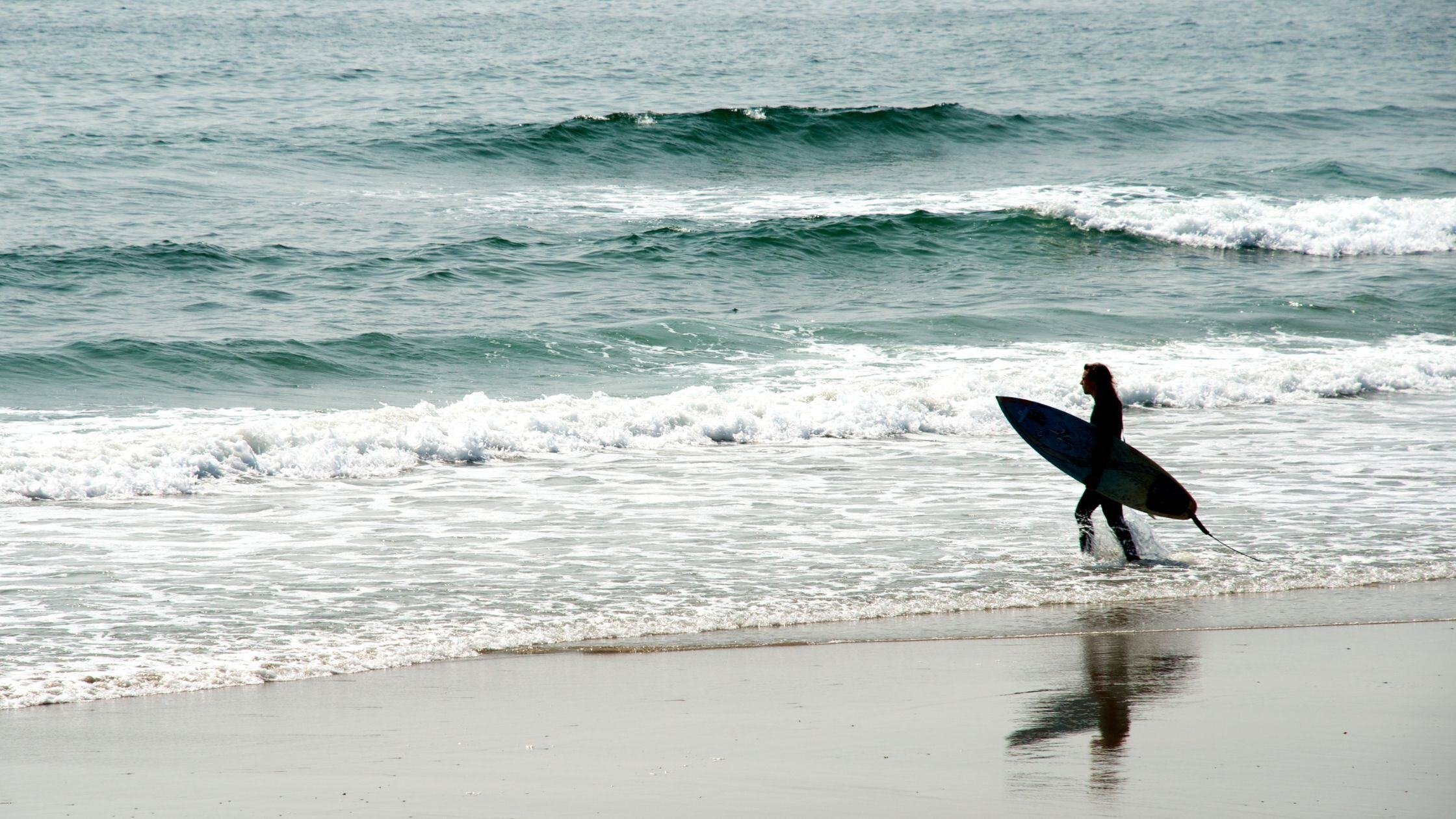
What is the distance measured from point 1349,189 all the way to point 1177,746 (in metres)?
25.1

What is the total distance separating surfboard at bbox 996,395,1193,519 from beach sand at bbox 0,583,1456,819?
1.80 m

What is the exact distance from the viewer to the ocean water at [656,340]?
754cm

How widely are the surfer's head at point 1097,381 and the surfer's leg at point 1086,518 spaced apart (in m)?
0.61

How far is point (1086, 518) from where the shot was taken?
8172 mm

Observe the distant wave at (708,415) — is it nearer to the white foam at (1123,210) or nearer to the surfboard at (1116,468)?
the surfboard at (1116,468)

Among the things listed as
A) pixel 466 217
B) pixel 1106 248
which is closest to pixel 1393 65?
pixel 1106 248

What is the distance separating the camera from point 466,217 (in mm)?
22188

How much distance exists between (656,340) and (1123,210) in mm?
11771

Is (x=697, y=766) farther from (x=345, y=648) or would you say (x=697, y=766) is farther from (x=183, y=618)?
(x=183, y=618)

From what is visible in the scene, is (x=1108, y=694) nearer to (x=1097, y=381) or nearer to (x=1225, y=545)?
(x=1097, y=381)

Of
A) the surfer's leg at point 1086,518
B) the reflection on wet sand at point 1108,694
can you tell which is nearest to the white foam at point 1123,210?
the surfer's leg at point 1086,518

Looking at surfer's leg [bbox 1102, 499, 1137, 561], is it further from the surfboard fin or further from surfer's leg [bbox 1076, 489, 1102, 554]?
the surfboard fin

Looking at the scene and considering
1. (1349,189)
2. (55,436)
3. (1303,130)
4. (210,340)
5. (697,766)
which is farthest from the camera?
(1303,130)

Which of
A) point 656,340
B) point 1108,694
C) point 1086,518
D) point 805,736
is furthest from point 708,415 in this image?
point 805,736
